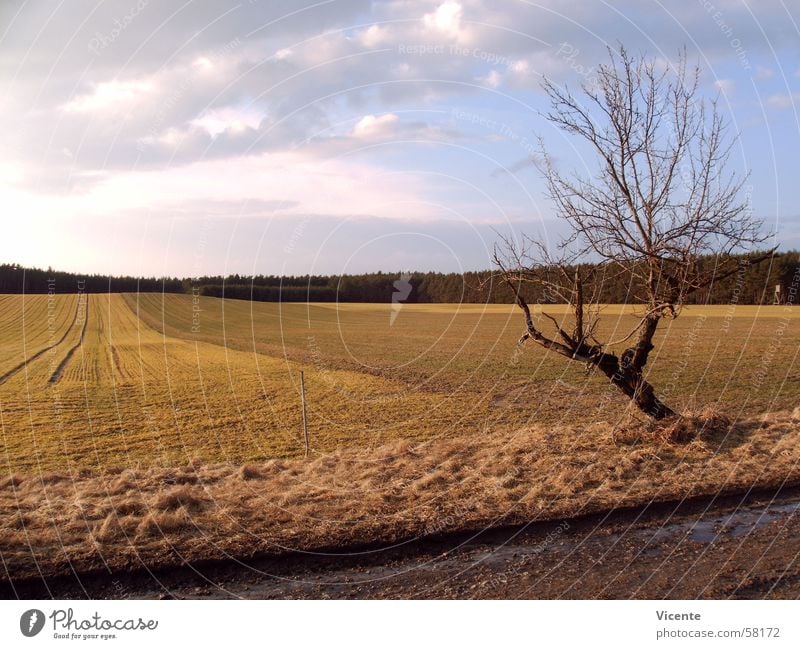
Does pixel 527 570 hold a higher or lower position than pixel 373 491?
lower

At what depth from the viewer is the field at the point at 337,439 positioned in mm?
8859

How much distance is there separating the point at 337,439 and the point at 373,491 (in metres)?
7.65

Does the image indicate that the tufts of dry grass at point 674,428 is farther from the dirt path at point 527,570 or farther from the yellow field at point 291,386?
the dirt path at point 527,570

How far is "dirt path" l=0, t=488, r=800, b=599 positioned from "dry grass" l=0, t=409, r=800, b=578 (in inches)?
12.5

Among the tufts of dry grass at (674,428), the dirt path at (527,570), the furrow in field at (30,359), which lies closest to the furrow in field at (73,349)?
the furrow in field at (30,359)

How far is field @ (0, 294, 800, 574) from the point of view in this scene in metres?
8.86

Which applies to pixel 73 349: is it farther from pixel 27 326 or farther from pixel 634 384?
pixel 634 384

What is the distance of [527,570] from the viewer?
7484 mm

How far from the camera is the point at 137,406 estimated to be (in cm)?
2455

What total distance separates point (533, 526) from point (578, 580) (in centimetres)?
163

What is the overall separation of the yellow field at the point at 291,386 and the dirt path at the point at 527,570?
5.32 metres

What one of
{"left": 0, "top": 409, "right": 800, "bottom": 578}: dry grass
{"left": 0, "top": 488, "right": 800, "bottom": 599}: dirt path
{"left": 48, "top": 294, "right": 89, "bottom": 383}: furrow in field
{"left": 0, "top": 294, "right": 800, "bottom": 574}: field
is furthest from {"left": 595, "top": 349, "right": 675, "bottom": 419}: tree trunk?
{"left": 48, "top": 294, "right": 89, "bottom": 383}: furrow in field

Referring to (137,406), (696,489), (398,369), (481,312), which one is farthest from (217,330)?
(696,489)

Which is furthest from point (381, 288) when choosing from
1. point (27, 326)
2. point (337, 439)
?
point (337, 439)
